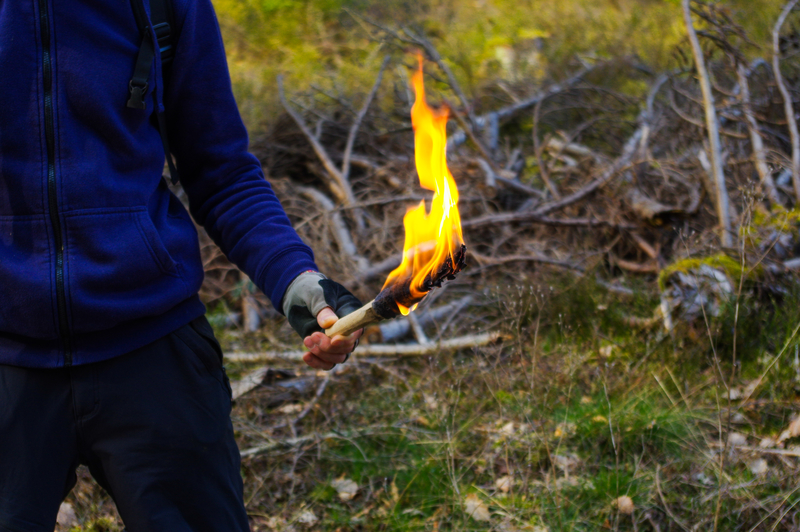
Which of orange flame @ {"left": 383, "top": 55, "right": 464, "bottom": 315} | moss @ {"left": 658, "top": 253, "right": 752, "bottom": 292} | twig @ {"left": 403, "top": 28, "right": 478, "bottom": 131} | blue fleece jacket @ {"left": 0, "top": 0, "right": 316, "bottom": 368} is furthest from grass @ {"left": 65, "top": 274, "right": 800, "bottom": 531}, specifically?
twig @ {"left": 403, "top": 28, "right": 478, "bottom": 131}

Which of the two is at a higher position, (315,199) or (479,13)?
(479,13)

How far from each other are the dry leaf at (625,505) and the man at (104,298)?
1634 millimetres

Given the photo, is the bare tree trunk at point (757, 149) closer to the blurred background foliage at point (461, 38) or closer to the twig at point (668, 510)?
the blurred background foliage at point (461, 38)

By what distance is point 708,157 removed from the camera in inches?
170

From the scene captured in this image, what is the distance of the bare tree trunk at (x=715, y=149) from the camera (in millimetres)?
3777

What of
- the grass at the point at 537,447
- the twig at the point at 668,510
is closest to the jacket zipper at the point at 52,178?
the grass at the point at 537,447

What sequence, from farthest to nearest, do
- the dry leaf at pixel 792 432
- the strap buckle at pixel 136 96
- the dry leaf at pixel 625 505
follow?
the dry leaf at pixel 792 432 < the dry leaf at pixel 625 505 < the strap buckle at pixel 136 96

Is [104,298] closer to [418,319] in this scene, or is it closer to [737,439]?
[737,439]

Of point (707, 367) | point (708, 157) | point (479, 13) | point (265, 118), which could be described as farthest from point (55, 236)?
point (479, 13)

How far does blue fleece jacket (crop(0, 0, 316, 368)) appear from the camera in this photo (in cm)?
124

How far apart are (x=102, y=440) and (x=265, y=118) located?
5.64m

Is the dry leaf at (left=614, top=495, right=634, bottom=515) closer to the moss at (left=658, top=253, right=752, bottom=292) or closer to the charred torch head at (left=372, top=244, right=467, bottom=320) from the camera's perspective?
the moss at (left=658, top=253, right=752, bottom=292)

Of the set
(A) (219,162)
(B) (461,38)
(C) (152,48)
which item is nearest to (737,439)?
(A) (219,162)

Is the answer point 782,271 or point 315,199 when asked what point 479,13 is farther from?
point 782,271
